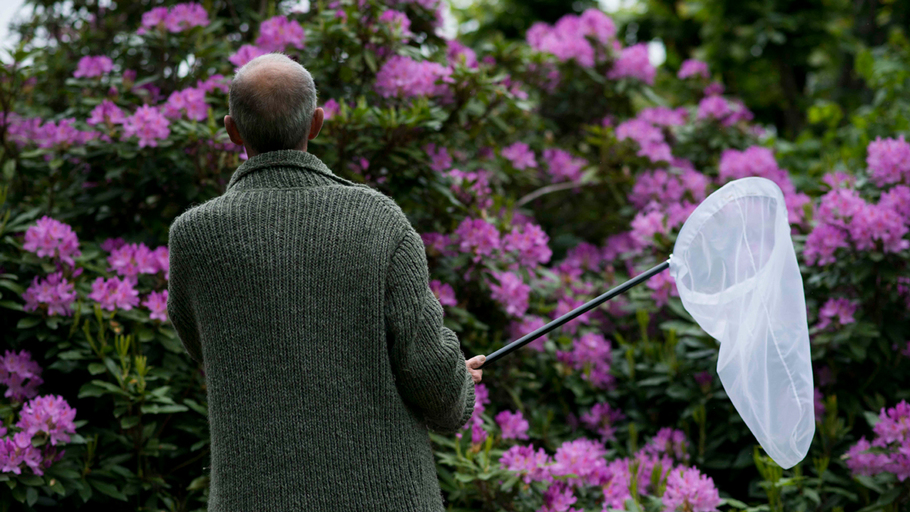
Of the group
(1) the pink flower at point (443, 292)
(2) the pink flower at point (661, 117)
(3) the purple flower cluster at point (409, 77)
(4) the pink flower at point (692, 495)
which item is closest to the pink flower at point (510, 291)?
(1) the pink flower at point (443, 292)

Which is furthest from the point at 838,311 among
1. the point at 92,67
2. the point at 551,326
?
the point at 92,67

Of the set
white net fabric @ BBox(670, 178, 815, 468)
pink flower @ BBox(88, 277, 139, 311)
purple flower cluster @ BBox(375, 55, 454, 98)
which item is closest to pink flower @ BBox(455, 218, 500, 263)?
purple flower cluster @ BBox(375, 55, 454, 98)

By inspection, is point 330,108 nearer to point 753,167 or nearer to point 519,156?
point 519,156

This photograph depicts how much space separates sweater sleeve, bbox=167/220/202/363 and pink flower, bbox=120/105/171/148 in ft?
4.29

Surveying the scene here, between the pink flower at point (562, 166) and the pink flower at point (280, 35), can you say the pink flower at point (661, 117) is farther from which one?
the pink flower at point (280, 35)

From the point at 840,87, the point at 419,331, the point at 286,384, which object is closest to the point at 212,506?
the point at 286,384

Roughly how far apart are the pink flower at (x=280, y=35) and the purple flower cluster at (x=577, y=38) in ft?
4.85

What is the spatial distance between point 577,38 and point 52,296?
9.06 feet

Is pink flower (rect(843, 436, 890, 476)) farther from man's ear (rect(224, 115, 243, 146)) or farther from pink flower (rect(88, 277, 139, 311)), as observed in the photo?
pink flower (rect(88, 277, 139, 311))

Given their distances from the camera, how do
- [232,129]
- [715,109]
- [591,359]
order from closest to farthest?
[232,129], [591,359], [715,109]

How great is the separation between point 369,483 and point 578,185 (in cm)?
267

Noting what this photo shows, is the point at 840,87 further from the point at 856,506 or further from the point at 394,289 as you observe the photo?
the point at 394,289

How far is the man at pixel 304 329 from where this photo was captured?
4.93 feet

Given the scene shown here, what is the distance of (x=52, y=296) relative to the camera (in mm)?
2549
